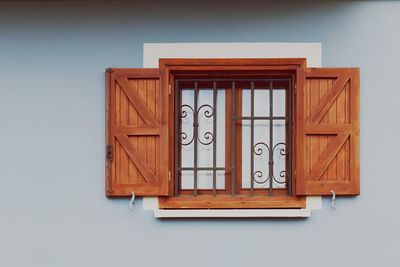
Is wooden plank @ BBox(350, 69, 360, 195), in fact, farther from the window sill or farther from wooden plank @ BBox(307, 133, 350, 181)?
the window sill

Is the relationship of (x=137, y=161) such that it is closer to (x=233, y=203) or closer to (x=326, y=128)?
(x=233, y=203)

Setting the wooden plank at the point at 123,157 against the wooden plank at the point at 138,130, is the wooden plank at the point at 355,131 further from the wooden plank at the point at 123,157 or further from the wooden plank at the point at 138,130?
the wooden plank at the point at 123,157

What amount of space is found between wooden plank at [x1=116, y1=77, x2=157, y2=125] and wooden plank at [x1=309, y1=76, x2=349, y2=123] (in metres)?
1.30

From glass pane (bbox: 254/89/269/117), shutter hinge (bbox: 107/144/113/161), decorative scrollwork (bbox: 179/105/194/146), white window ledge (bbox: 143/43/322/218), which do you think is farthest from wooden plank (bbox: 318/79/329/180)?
shutter hinge (bbox: 107/144/113/161)

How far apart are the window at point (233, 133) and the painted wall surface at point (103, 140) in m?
0.15

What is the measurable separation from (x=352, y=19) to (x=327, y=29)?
223 mm

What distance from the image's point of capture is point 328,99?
12.6ft

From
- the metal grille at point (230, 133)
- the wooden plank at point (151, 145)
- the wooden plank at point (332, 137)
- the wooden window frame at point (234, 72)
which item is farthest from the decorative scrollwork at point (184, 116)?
the wooden plank at point (332, 137)

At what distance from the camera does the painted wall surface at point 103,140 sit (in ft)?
12.8

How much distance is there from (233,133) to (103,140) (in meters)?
1.08

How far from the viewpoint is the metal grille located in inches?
157

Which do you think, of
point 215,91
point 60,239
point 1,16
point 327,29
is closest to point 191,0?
point 215,91

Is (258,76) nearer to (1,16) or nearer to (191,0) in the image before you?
(191,0)

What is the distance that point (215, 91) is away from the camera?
400 cm
